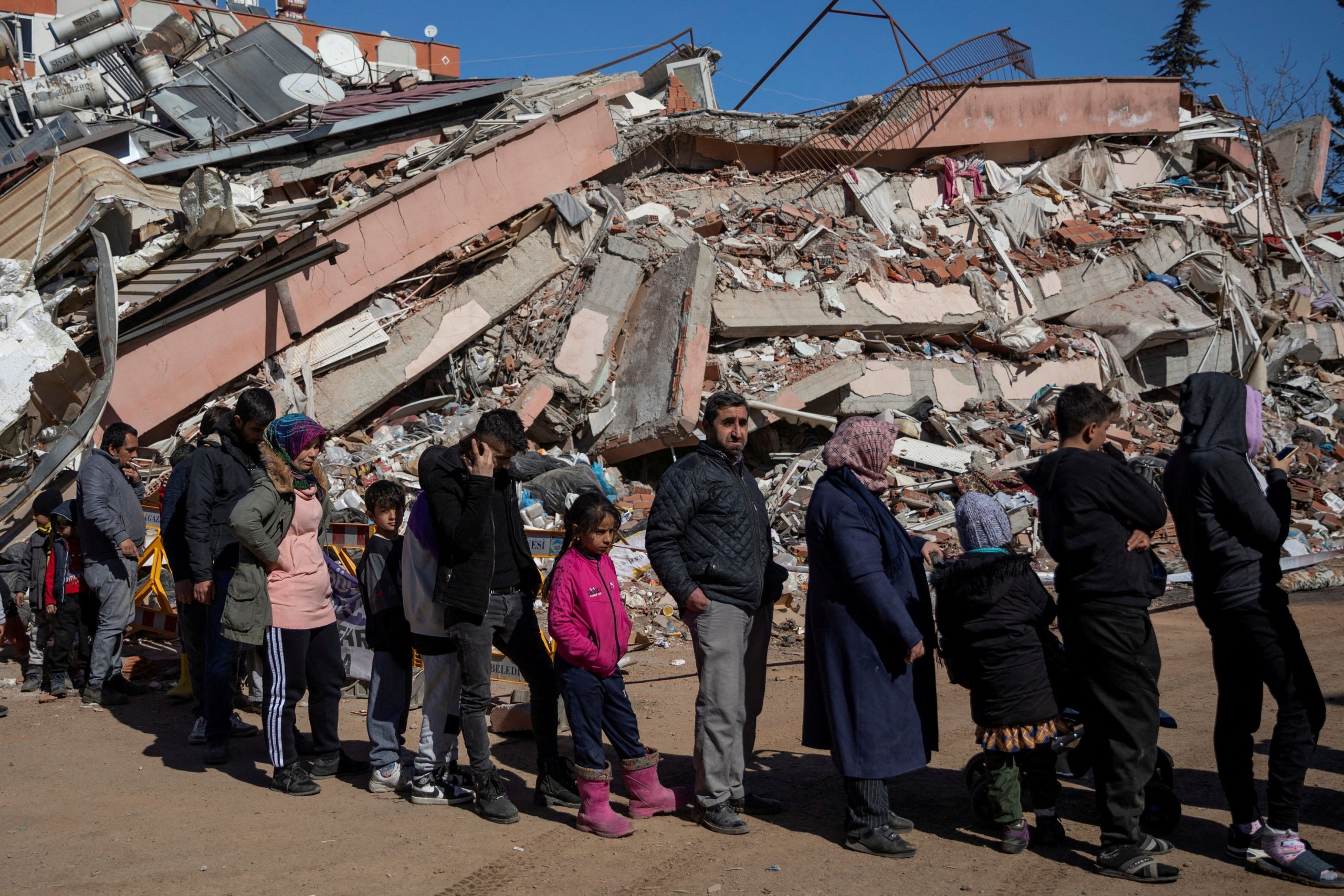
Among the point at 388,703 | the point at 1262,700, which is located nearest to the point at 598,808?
the point at 388,703

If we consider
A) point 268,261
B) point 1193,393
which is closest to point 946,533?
point 1193,393

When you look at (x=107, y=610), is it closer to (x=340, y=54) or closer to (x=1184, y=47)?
(x=340, y=54)

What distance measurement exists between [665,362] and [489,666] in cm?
733

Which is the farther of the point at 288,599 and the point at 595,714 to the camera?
the point at 288,599

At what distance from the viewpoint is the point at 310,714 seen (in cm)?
462

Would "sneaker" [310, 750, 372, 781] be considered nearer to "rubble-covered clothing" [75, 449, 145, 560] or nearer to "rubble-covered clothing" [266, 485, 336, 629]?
"rubble-covered clothing" [266, 485, 336, 629]

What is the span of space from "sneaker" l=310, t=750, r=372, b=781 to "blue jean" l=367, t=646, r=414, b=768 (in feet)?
0.79

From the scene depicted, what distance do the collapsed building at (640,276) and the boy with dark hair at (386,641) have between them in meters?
3.60

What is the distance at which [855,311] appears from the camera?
1285 cm

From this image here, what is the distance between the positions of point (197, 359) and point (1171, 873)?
33.3ft

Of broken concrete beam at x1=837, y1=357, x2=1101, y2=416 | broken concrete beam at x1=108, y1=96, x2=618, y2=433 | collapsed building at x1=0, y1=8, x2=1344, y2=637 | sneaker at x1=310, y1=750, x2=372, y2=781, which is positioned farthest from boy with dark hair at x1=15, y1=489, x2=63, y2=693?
broken concrete beam at x1=837, y1=357, x2=1101, y2=416

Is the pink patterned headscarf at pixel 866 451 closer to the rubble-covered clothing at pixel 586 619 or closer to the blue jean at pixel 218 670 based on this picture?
the rubble-covered clothing at pixel 586 619

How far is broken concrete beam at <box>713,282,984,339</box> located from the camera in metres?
12.2

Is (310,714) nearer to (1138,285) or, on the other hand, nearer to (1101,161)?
(1138,285)
